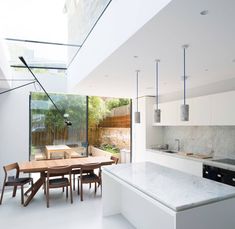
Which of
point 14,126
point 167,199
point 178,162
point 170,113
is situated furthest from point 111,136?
point 167,199

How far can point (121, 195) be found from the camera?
372cm

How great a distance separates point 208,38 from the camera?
2195 millimetres

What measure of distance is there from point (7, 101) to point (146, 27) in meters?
4.75

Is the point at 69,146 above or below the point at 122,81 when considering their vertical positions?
below

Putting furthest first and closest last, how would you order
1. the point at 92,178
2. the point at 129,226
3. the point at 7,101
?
the point at 7,101
the point at 92,178
the point at 129,226

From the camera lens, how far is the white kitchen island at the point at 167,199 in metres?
1.91

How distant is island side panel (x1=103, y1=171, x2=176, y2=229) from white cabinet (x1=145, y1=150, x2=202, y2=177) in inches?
63.6

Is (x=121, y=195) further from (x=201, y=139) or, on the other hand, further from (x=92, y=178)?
(x=201, y=139)

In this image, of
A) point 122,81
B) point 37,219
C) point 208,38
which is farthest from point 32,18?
point 37,219

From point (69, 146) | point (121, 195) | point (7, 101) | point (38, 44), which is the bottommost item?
point (121, 195)

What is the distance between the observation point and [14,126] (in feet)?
18.1

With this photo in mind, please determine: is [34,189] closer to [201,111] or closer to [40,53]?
[40,53]

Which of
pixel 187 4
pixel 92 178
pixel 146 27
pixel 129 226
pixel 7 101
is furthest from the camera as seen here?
pixel 7 101

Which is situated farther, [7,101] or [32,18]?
[7,101]
